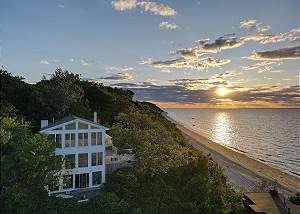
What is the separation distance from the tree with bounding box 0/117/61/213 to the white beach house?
2734 mm

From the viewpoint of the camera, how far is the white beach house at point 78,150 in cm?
2584

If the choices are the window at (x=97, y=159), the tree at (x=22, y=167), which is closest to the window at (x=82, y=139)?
the window at (x=97, y=159)

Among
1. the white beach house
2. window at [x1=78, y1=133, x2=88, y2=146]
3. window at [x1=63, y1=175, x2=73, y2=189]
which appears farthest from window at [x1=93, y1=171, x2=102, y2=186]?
window at [x1=78, y1=133, x2=88, y2=146]

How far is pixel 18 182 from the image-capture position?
857 inches

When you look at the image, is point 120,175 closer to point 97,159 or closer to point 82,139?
point 97,159

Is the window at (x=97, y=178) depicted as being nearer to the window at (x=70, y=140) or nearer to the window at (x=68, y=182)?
the window at (x=68, y=182)

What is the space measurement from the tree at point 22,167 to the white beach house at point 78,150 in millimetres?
2734

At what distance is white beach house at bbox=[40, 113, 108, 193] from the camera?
25844 mm

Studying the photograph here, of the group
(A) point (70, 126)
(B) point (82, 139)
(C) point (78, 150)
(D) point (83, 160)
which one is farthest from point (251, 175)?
(A) point (70, 126)

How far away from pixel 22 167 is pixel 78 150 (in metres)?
5.87

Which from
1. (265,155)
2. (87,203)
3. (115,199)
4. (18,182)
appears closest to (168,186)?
(115,199)

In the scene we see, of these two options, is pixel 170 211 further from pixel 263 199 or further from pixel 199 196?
pixel 263 199

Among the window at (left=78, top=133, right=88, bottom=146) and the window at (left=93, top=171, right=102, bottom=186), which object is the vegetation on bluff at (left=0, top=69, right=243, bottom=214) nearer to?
the window at (left=93, top=171, right=102, bottom=186)

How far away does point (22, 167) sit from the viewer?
21.7m
